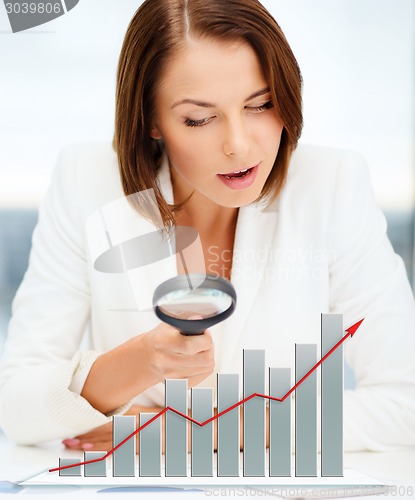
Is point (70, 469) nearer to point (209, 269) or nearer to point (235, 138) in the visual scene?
point (209, 269)

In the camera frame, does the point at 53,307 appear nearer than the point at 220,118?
No

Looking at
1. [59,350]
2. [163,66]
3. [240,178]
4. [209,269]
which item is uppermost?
[163,66]

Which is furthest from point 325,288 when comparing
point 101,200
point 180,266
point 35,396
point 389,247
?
point 35,396

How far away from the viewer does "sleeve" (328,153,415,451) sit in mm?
1128

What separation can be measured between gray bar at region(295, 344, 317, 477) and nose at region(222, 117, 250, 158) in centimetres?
29

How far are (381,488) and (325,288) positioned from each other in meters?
0.30

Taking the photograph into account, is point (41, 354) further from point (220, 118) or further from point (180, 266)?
point (220, 118)

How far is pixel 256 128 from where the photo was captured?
105 cm

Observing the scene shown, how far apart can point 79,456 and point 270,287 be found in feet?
1.25

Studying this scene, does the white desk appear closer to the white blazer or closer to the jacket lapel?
the white blazer

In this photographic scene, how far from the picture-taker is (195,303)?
892mm

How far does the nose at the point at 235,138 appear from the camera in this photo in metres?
1.03

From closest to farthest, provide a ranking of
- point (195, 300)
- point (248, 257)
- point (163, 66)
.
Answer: point (195, 300) → point (163, 66) → point (248, 257)

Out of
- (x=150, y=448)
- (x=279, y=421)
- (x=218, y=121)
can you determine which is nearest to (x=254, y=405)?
(x=279, y=421)
